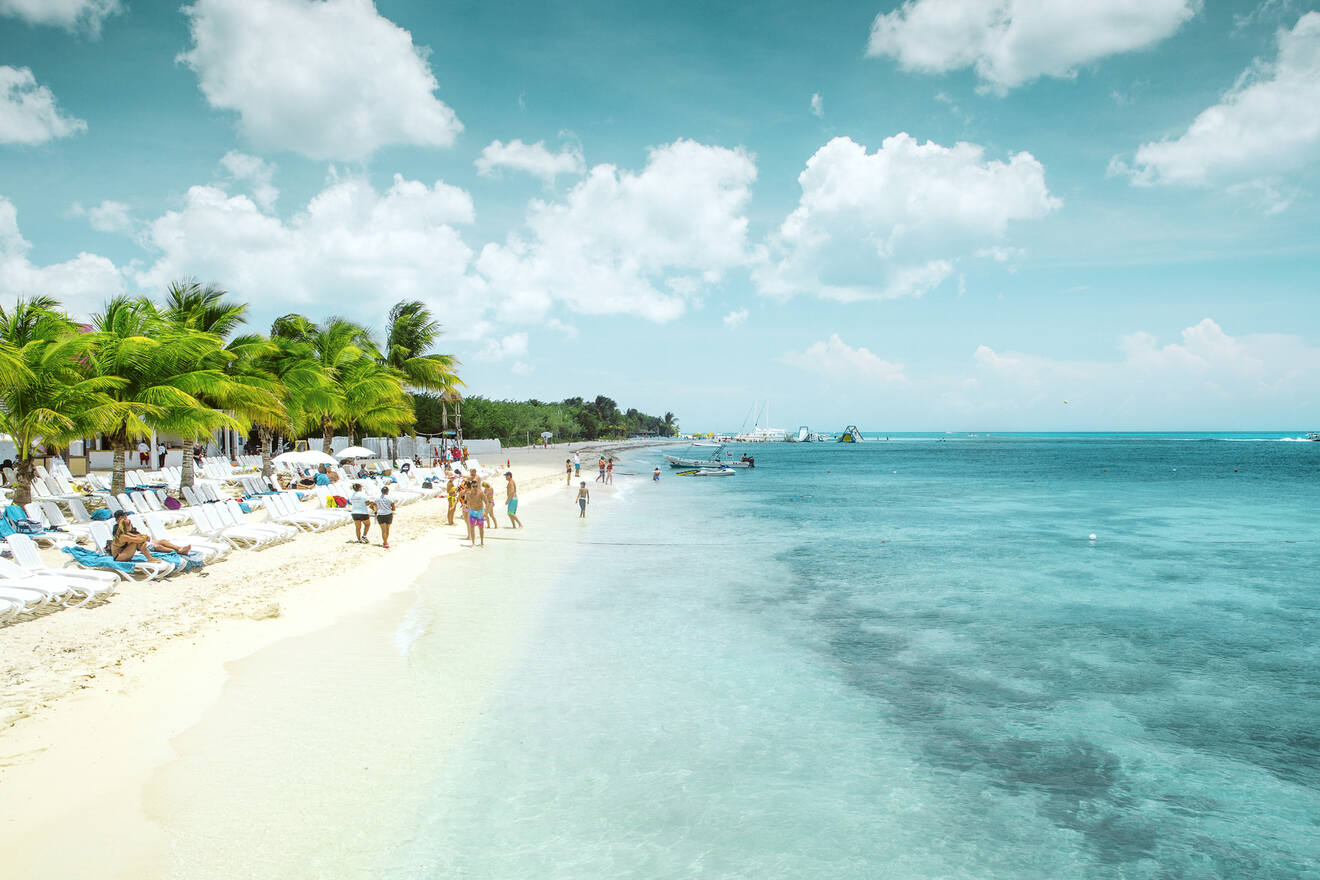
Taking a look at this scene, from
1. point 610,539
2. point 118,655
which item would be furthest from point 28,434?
point 610,539

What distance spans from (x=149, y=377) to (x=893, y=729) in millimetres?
20277

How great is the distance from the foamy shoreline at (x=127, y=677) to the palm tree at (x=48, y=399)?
20.9ft

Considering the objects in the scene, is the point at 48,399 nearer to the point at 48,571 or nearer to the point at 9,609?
the point at 48,571

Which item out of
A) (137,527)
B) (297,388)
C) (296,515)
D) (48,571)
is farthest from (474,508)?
(297,388)

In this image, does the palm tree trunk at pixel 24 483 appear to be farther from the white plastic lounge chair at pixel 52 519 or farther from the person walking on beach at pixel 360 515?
the person walking on beach at pixel 360 515

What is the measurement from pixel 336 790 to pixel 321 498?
16993 millimetres

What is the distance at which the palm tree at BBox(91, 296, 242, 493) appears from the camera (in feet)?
62.1

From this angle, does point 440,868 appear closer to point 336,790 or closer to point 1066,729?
point 336,790

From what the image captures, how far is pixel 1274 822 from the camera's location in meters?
6.63

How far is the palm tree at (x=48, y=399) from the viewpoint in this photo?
16.5m

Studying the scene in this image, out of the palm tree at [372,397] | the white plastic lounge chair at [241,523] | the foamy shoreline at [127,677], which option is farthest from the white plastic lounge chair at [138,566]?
the palm tree at [372,397]

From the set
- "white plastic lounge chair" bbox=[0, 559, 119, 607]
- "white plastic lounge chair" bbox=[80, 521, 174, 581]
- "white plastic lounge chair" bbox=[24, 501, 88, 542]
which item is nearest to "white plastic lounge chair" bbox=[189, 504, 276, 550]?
"white plastic lounge chair" bbox=[24, 501, 88, 542]

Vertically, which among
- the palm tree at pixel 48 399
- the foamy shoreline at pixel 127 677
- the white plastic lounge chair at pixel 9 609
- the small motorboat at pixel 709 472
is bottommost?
the small motorboat at pixel 709 472

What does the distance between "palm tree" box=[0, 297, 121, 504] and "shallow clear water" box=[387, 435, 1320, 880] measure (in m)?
12.0
